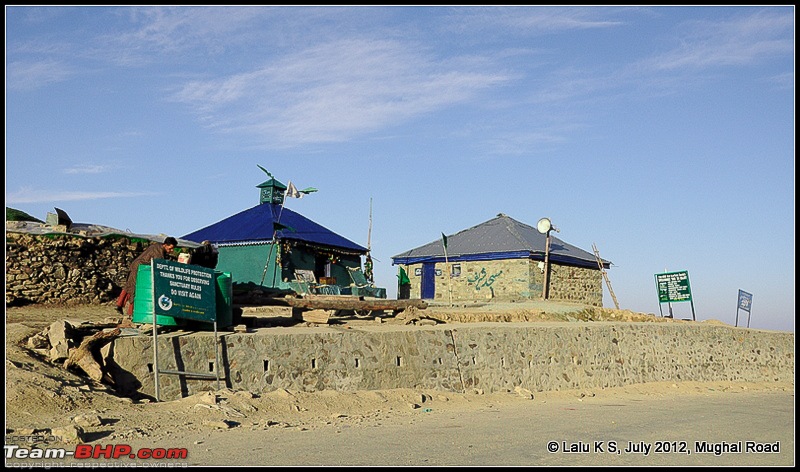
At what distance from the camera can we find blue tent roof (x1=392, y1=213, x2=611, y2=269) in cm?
3025

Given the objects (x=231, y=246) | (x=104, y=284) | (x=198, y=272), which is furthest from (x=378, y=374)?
(x=231, y=246)

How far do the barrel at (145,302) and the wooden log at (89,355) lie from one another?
54cm

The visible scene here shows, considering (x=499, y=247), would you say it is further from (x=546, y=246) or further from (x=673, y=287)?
(x=673, y=287)

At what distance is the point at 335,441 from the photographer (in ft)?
28.8

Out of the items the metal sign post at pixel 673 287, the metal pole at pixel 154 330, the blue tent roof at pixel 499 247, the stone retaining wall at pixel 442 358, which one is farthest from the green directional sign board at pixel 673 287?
the metal pole at pixel 154 330

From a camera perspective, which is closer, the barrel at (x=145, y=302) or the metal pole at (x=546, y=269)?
the barrel at (x=145, y=302)

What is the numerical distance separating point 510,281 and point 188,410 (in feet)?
69.1

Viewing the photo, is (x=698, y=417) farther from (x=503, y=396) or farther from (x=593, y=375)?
(x=593, y=375)

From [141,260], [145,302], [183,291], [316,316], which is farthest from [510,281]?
[145,302]

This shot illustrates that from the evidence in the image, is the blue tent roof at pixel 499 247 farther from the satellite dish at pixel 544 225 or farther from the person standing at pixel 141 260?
the person standing at pixel 141 260

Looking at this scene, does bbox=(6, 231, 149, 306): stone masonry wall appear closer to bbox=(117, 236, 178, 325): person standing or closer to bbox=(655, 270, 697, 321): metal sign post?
bbox=(117, 236, 178, 325): person standing

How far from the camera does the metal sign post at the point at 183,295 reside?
36.7ft

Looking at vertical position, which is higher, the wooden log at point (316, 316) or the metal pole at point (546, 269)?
the metal pole at point (546, 269)

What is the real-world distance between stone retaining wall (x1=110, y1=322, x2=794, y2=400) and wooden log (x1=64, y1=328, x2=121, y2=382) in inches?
10.6
